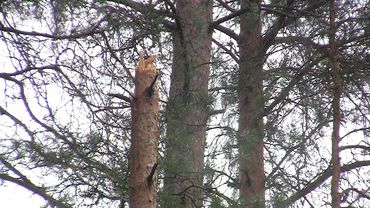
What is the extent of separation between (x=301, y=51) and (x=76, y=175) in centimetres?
426

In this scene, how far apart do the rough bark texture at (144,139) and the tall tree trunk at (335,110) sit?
2.79 metres

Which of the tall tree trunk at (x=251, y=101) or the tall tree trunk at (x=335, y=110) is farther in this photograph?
the tall tree trunk at (x=251, y=101)

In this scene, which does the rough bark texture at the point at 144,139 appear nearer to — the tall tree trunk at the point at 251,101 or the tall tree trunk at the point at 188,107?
the tall tree trunk at the point at 188,107

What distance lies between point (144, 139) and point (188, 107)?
82.6 inches

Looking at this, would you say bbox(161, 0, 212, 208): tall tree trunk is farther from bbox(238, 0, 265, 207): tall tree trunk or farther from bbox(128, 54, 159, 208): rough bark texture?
bbox(238, 0, 265, 207): tall tree trunk

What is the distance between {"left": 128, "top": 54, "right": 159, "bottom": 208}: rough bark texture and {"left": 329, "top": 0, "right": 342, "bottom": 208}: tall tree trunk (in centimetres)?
279

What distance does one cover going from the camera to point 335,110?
912 centimetres

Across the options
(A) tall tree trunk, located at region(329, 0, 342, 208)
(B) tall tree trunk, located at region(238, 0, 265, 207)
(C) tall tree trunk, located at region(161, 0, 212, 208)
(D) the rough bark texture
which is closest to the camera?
(D) the rough bark texture

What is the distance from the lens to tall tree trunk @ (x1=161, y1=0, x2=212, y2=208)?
819 centimetres

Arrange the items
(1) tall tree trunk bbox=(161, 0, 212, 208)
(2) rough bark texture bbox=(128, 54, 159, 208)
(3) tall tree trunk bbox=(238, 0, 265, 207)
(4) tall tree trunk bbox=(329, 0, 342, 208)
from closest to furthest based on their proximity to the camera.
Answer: (2) rough bark texture bbox=(128, 54, 159, 208) → (1) tall tree trunk bbox=(161, 0, 212, 208) → (4) tall tree trunk bbox=(329, 0, 342, 208) → (3) tall tree trunk bbox=(238, 0, 265, 207)

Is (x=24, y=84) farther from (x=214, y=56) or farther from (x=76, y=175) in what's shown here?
(x=214, y=56)

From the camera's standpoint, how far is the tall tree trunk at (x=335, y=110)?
343 inches

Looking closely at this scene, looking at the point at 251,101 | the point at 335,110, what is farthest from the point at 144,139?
the point at 251,101

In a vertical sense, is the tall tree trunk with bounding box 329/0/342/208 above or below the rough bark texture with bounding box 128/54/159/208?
above
